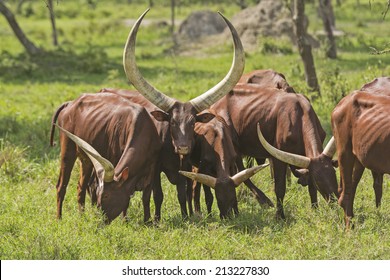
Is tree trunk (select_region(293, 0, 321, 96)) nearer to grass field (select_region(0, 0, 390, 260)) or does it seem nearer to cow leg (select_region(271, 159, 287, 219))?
grass field (select_region(0, 0, 390, 260))

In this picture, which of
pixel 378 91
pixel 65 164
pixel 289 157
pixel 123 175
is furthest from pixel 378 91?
pixel 65 164

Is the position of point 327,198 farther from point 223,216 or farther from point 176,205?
point 176,205

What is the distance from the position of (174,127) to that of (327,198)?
1831 mm

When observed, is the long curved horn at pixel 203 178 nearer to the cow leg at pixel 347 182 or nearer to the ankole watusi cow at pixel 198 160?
the ankole watusi cow at pixel 198 160

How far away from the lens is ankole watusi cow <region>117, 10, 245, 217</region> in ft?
27.8

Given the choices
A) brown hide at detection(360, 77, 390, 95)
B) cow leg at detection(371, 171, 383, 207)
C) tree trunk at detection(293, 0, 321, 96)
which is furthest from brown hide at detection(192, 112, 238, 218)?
tree trunk at detection(293, 0, 321, 96)

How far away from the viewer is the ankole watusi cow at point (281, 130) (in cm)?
822

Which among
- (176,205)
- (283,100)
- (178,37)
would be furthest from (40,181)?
(178,37)

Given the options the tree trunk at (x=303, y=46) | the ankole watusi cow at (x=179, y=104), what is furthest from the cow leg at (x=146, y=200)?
the tree trunk at (x=303, y=46)

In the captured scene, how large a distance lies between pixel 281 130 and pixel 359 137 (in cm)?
120

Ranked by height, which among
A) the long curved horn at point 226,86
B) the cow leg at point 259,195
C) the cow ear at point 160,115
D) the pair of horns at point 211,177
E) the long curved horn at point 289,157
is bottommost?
the cow leg at point 259,195

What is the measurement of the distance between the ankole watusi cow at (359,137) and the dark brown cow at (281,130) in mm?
168

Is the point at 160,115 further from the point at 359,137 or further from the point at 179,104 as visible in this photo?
the point at 359,137

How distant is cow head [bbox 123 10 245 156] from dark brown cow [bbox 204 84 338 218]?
61 cm
